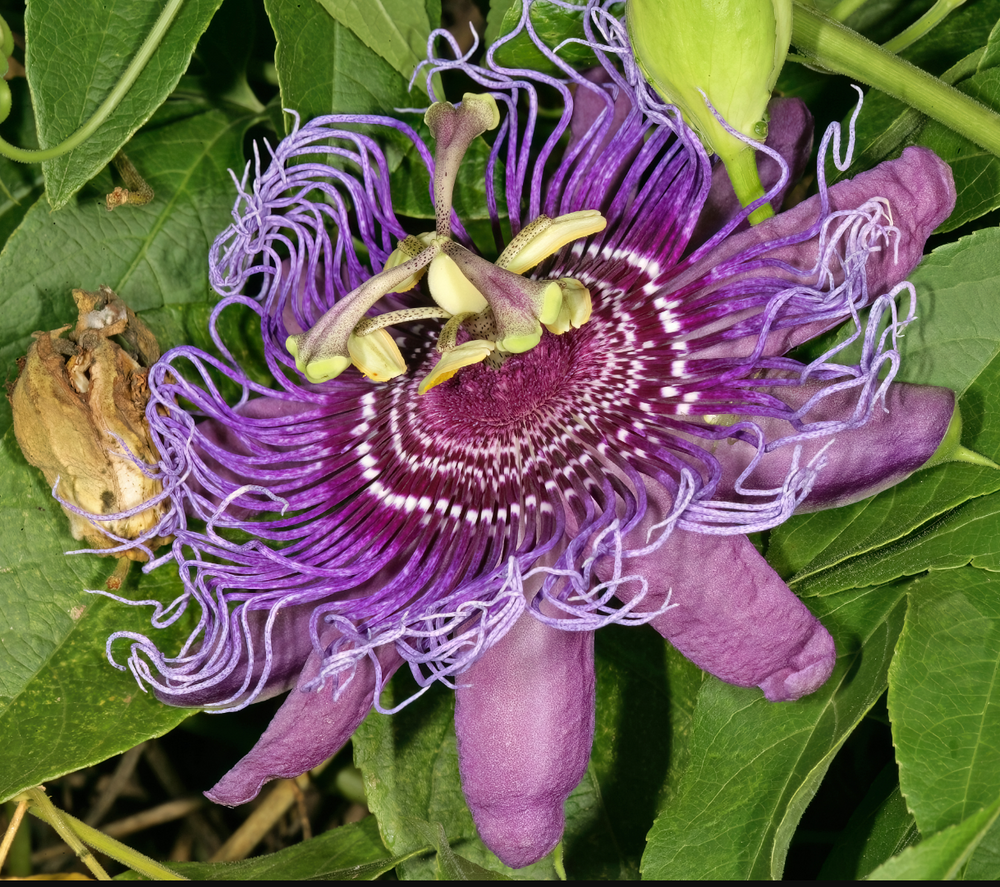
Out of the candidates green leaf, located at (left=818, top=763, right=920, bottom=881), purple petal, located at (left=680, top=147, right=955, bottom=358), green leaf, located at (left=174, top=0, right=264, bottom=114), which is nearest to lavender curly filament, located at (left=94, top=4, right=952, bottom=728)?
purple petal, located at (left=680, top=147, right=955, bottom=358)

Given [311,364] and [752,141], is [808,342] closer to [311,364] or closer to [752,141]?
[752,141]

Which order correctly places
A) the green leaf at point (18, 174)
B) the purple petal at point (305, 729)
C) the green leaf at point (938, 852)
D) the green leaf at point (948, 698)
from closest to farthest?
the green leaf at point (938, 852), the green leaf at point (948, 698), the purple petal at point (305, 729), the green leaf at point (18, 174)

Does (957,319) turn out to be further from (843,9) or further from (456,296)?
(456,296)

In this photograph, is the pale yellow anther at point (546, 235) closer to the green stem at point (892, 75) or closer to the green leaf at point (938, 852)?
the green stem at point (892, 75)

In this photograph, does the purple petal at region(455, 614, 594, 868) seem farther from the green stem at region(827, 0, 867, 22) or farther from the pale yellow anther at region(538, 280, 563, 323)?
the green stem at region(827, 0, 867, 22)

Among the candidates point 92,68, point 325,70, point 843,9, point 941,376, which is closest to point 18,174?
point 92,68

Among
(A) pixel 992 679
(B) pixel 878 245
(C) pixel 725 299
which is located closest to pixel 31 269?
(C) pixel 725 299

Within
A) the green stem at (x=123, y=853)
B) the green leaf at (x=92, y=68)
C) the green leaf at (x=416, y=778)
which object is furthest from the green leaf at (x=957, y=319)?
the green stem at (x=123, y=853)
